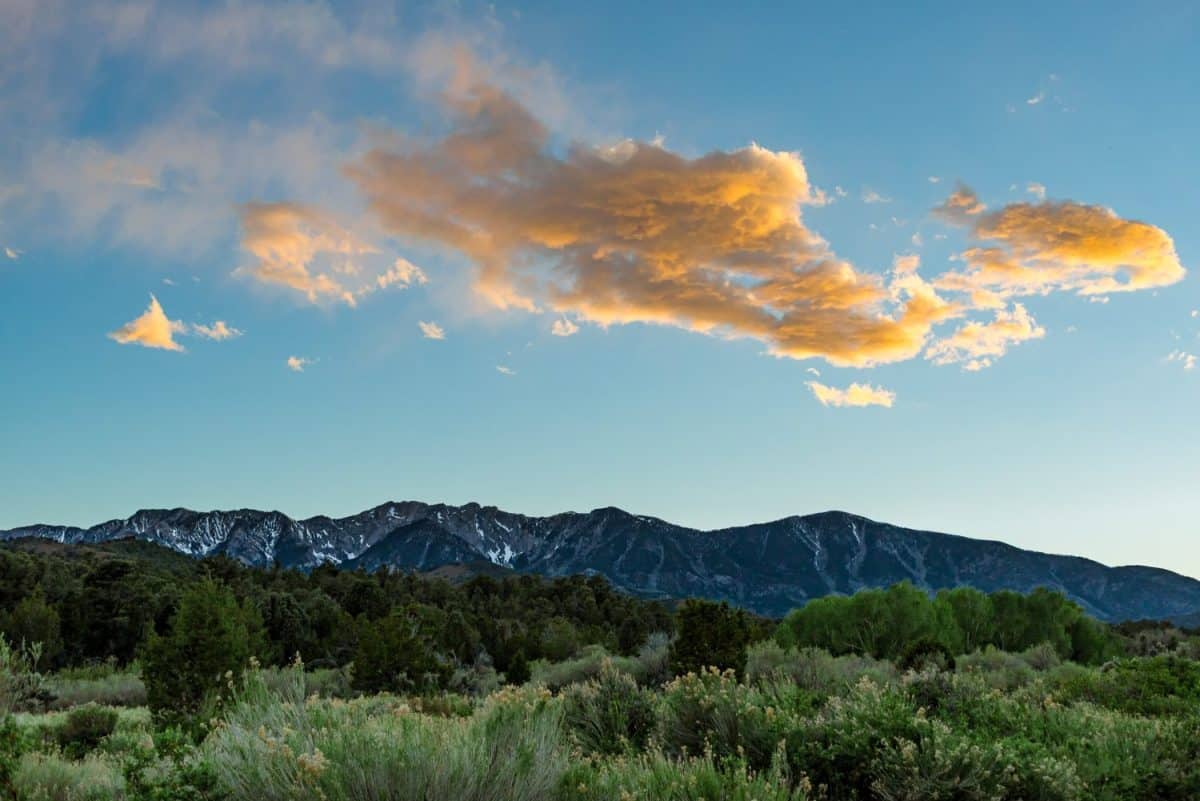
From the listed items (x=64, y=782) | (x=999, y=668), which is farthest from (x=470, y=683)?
(x=64, y=782)

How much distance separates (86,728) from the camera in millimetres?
14750

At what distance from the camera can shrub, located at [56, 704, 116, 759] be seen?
1378 centimetres

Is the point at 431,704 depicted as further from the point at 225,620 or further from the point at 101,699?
the point at 101,699

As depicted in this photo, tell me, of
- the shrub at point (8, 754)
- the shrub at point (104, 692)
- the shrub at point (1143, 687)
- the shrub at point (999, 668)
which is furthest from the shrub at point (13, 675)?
the shrub at point (999, 668)

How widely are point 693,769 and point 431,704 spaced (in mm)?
8699

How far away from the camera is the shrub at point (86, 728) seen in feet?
45.2

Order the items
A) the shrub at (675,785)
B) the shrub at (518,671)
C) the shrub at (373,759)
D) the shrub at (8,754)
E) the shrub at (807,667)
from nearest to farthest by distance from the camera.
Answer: the shrub at (373,759), the shrub at (675,785), the shrub at (8,754), the shrub at (807,667), the shrub at (518,671)

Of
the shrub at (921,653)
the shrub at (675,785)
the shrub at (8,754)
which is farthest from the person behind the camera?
the shrub at (921,653)

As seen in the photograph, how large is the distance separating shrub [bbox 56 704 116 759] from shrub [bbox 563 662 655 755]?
8.17 meters

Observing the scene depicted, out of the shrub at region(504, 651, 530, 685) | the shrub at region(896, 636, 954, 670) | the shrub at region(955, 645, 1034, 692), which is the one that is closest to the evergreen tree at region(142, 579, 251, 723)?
the shrub at region(504, 651, 530, 685)

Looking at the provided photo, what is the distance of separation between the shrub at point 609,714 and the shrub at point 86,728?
8173mm

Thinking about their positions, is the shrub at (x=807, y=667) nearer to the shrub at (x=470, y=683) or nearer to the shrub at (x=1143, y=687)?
the shrub at (x=1143, y=687)

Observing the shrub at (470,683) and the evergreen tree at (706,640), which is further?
the shrub at (470,683)

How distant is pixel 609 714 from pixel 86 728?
10501 mm
